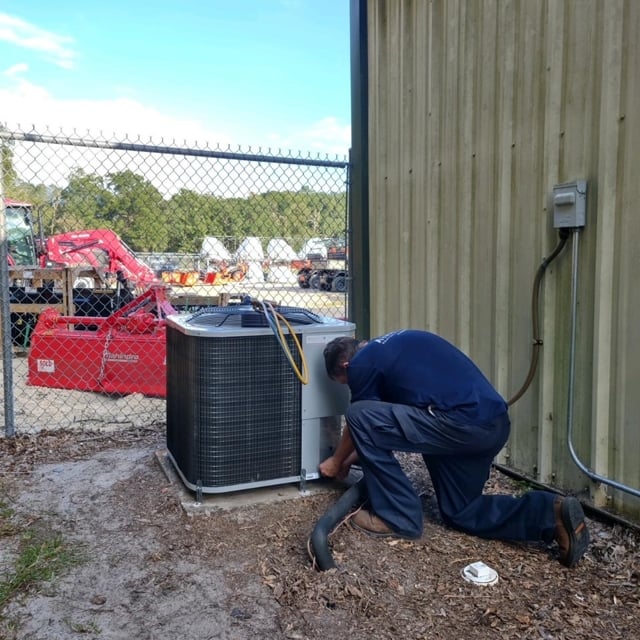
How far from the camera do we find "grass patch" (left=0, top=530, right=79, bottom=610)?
7.72 ft

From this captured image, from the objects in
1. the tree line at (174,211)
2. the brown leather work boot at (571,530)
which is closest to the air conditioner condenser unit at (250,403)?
the brown leather work boot at (571,530)

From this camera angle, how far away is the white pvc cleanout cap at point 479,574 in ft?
7.91

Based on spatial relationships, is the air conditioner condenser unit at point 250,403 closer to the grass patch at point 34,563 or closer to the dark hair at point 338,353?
the dark hair at point 338,353

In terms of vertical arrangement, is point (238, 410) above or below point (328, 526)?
above

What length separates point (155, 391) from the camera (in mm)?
5820

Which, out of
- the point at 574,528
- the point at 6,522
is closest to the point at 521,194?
the point at 574,528

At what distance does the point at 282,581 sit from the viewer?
2.42 meters

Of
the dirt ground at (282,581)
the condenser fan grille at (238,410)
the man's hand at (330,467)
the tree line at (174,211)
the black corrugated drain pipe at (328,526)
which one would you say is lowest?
the dirt ground at (282,581)

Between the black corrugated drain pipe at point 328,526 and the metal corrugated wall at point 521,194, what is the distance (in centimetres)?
111

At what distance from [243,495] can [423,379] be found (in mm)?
1219

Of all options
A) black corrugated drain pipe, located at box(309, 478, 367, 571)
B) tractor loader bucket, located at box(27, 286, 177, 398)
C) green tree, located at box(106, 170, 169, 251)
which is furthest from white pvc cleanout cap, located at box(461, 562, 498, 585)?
green tree, located at box(106, 170, 169, 251)

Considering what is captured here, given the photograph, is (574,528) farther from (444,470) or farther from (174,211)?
(174,211)

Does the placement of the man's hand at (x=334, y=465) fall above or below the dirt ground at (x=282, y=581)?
above

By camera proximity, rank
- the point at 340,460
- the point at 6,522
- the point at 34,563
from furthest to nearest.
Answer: the point at 340,460
the point at 6,522
the point at 34,563
